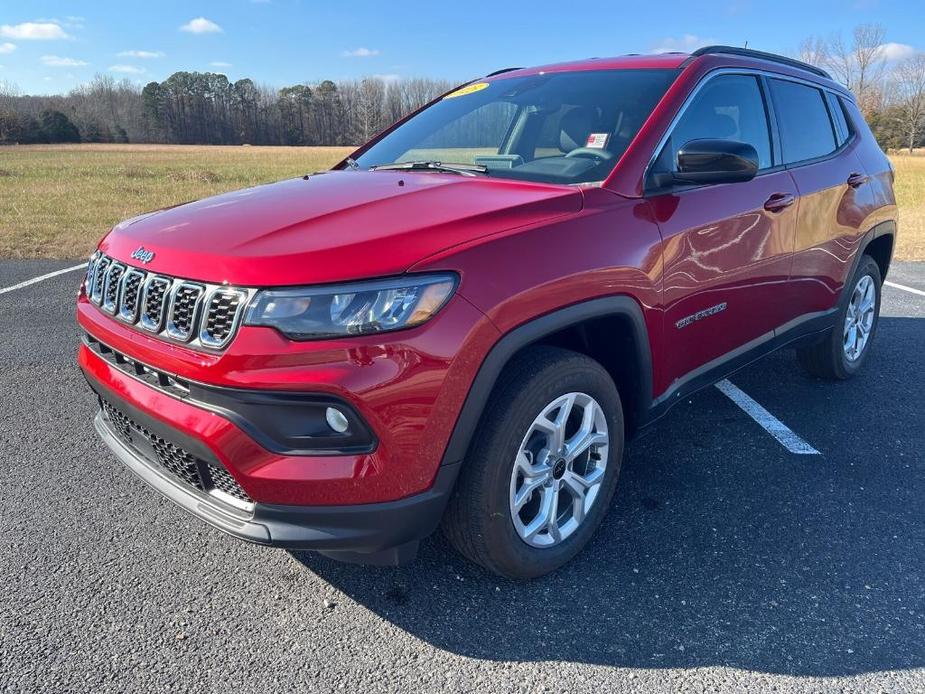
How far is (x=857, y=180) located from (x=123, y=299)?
3953mm

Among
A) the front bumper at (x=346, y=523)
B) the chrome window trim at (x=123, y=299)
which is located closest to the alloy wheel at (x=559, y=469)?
the front bumper at (x=346, y=523)

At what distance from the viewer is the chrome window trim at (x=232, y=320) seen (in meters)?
1.90

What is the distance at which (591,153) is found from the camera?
9.12 ft

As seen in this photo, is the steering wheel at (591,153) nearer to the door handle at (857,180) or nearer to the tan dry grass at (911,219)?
the door handle at (857,180)

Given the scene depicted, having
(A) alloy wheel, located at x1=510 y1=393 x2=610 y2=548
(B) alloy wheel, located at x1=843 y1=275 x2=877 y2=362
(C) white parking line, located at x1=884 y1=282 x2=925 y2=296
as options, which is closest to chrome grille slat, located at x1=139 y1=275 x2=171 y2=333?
(A) alloy wheel, located at x1=510 y1=393 x2=610 y2=548

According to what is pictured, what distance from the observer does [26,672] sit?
6.77 ft

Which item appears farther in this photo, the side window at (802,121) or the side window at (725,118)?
the side window at (802,121)

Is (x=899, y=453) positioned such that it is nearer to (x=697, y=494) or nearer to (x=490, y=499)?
(x=697, y=494)

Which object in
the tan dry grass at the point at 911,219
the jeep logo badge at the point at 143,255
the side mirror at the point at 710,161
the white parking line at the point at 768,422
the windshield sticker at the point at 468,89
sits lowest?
the white parking line at the point at 768,422

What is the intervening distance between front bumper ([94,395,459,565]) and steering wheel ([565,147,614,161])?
4.60 ft

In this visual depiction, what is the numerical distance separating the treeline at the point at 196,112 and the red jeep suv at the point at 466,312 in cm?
6720

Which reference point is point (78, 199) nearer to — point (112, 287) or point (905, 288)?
point (112, 287)

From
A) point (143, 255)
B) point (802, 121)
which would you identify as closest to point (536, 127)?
point (802, 121)

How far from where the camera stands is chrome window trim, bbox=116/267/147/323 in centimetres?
221
